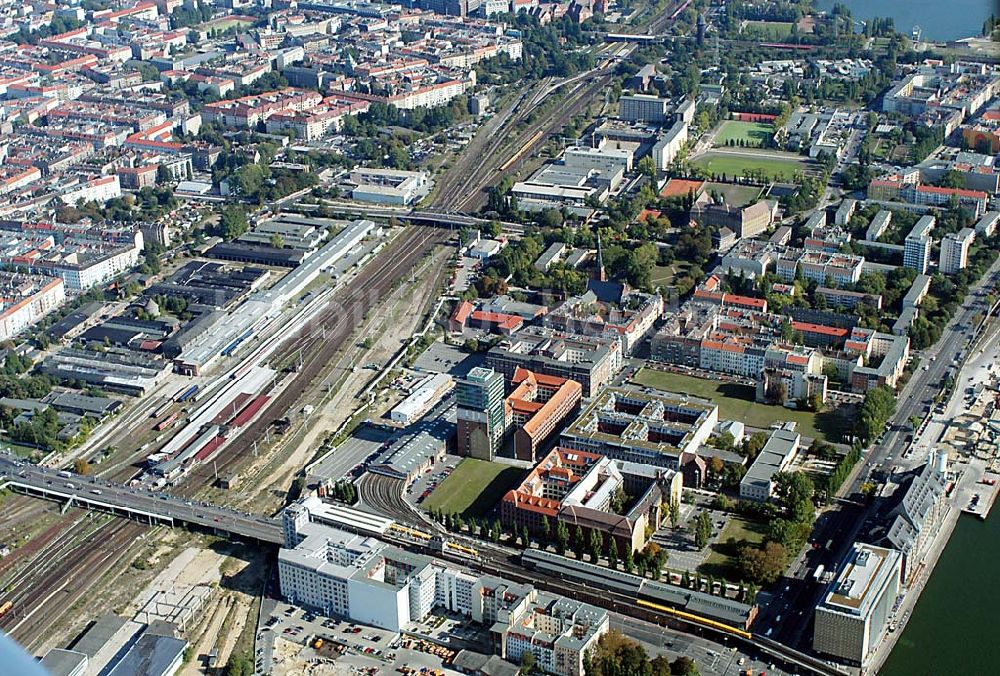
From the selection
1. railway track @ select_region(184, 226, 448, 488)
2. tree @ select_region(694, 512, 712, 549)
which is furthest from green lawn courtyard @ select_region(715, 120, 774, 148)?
tree @ select_region(694, 512, 712, 549)

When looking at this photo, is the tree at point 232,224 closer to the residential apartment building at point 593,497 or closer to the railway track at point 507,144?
the railway track at point 507,144

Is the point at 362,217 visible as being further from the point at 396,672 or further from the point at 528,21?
the point at 528,21

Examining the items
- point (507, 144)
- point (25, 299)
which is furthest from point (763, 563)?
point (507, 144)

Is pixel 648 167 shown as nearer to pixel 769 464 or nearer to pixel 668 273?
pixel 668 273

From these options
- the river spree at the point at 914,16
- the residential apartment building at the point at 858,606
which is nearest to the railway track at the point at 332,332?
the residential apartment building at the point at 858,606

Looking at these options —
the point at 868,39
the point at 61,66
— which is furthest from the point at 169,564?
the point at 868,39

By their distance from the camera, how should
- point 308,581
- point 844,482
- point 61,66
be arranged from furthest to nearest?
point 61,66 < point 844,482 < point 308,581
